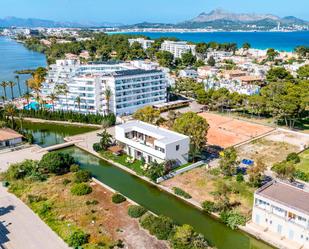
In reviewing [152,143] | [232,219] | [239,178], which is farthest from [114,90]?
[232,219]

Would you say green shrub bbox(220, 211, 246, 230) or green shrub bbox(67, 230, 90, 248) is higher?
green shrub bbox(67, 230, 90, 248)

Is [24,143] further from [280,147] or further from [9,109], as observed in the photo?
[280,147]

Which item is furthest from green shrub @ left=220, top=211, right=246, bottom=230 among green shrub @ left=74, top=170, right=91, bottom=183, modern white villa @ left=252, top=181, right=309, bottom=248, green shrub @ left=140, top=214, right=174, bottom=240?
green shrub @ left=74, top=170, right=91, bottom=183

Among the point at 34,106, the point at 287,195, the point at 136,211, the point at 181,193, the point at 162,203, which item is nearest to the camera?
the point at 287,195

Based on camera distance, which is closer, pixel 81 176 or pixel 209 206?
pixel 209 206

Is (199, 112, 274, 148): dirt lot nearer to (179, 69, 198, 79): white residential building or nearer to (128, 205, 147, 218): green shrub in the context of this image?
(128, 205, 147, 218): green shrub

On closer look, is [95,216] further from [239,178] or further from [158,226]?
[239,178]

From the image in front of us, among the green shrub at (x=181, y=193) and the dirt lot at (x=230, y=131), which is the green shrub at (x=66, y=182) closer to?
the green shrub at (x=181, y=193)
